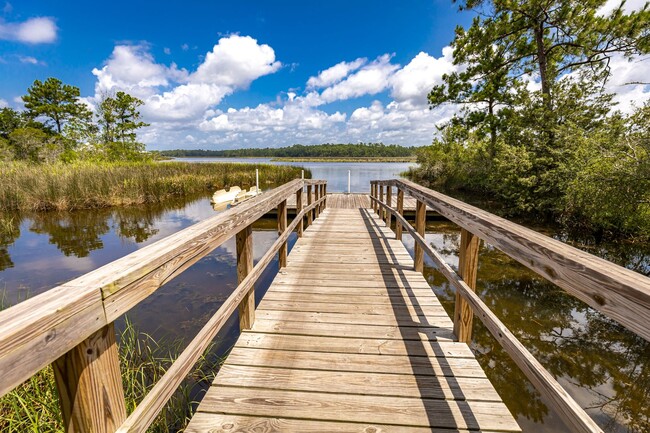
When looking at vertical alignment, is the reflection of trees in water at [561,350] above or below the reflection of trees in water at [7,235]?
below

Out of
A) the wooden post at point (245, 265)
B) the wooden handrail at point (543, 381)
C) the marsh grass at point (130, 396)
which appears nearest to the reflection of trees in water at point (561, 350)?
the wooden handrail at point (543, 381)

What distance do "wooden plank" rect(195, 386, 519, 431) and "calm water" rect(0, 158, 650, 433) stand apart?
1.30 meters

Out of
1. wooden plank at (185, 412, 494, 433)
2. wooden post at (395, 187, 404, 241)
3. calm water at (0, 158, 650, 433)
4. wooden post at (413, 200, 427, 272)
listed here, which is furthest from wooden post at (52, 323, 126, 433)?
wooden post at (395, 187, 404, 241)

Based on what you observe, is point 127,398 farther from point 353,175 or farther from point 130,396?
point 353,175

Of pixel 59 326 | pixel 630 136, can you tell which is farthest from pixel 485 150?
pixel 59 326

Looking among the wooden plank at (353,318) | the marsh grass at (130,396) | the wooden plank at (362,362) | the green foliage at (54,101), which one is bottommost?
the marsh grass at (130,396)

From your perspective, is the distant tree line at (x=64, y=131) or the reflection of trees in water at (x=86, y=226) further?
the distant tree line at (x=64, y=131)

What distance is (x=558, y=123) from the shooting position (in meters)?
10.4

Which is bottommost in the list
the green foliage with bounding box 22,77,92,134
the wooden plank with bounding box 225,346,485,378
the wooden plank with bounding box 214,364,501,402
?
the wooden plank with bounding box 214,364,501,402

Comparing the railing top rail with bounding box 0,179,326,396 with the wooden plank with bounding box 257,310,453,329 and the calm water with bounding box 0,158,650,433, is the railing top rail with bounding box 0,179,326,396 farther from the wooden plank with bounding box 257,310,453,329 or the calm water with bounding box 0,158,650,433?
the calm water with bounding box 0,158,650,433

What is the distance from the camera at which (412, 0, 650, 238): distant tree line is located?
6996 mm

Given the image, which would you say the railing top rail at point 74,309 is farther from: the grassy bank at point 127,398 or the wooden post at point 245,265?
the grassy bank at point 127,398

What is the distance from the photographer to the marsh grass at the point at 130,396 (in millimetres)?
1998

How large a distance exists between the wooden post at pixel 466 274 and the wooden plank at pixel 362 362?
246mm
